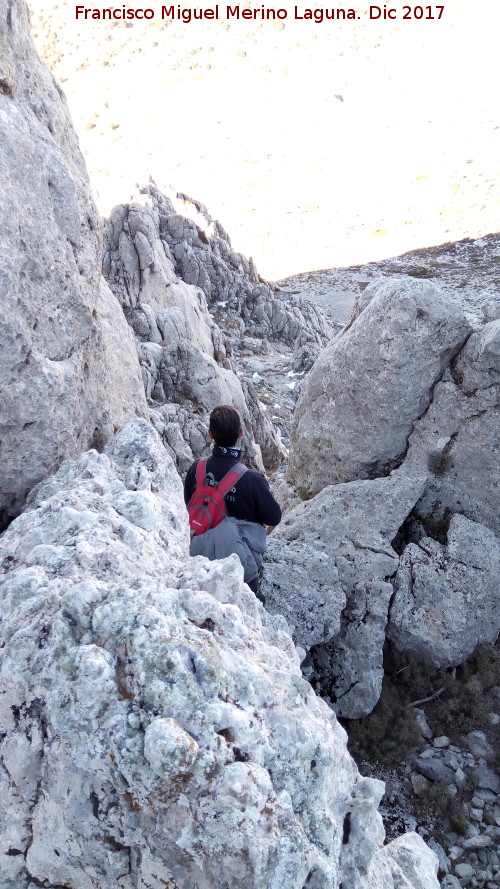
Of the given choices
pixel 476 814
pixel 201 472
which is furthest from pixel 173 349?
pixel 476 814

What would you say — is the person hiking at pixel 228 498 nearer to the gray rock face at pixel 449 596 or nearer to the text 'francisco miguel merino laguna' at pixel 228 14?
the gray rock face at pixel 449 596

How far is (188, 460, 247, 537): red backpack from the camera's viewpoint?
796 centimetres

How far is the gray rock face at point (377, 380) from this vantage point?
11391 millimetres

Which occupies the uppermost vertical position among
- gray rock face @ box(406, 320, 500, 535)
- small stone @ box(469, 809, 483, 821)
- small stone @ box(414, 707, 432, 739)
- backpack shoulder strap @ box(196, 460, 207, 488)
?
backpack shoulder strap @ box(196, 460, 207, 488)

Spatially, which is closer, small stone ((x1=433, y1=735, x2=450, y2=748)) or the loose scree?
small stone ((x1=433, y1=735, x2=450, y2=748))

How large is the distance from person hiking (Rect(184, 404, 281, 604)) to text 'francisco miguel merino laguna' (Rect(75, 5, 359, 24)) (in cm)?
12115

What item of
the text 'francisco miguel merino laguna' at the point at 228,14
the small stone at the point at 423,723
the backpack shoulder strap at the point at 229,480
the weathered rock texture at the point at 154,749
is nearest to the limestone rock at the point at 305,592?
the small stone at the point at 423,723

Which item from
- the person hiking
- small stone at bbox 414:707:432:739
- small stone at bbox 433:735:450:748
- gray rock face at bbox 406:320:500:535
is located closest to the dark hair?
the person hiking

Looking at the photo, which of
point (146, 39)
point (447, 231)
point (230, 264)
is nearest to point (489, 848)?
point (230, 264)

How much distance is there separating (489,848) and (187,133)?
92.6 metres

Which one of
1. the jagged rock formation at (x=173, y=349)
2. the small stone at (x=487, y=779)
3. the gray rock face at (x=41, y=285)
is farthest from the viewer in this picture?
the jagged rock formation at (x=173, y=349)

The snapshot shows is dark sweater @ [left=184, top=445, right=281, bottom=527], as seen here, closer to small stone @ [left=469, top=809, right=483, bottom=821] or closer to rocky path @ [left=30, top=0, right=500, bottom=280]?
small stone @ [left=469, top=809, right=483, bottom=821]

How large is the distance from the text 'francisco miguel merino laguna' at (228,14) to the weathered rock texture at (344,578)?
11941cm

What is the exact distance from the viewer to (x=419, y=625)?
10.1 meters
